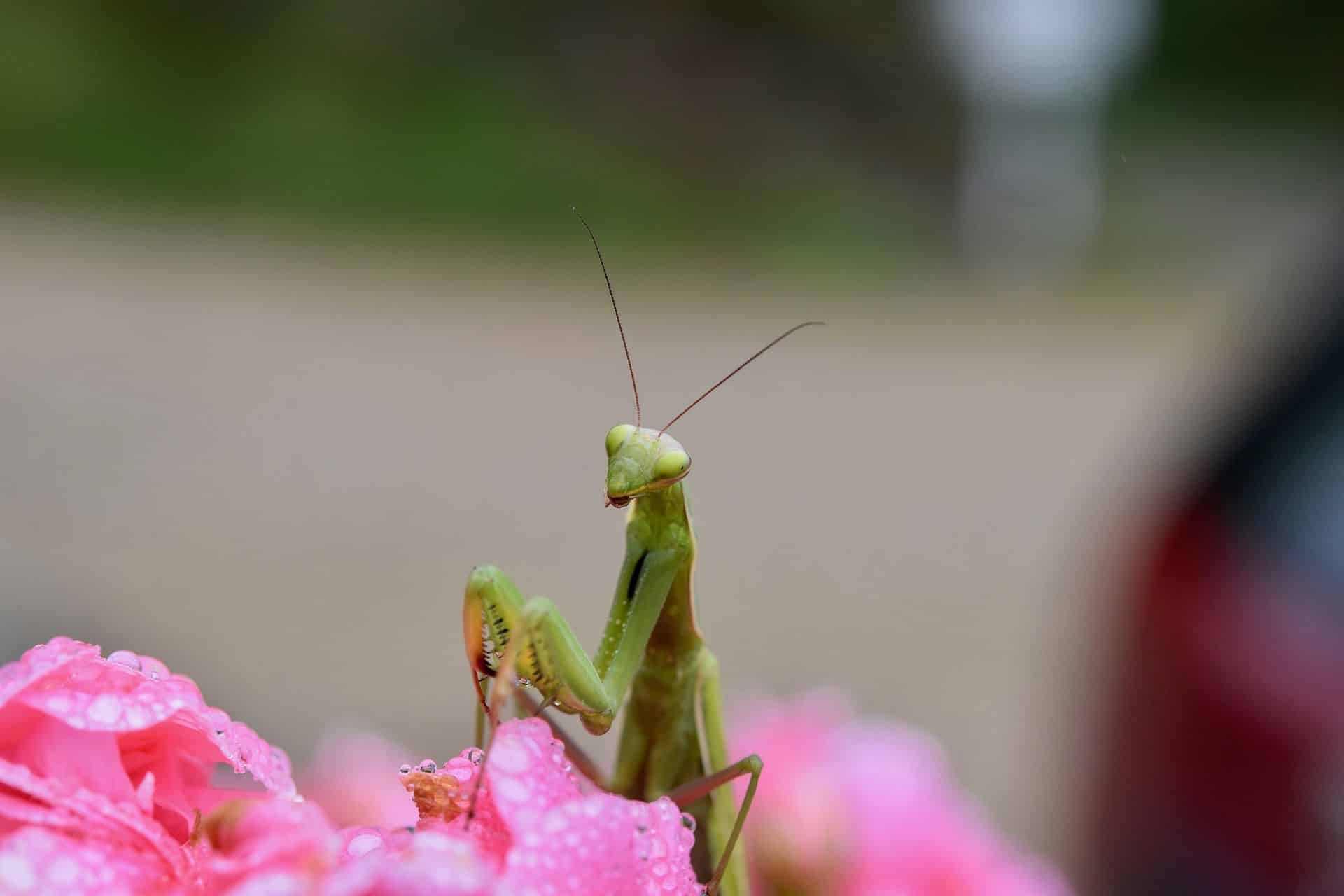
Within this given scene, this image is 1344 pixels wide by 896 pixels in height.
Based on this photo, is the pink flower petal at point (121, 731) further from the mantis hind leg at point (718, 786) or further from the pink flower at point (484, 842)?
the mantis hind leg at point (718, 786)

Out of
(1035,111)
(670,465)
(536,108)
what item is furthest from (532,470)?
(1035,111)

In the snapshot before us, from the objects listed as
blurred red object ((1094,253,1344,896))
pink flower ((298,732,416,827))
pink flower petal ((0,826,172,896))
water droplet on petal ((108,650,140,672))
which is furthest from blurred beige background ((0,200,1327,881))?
pink flower petal ((0,826,172,896))

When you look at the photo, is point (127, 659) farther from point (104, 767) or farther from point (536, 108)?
point (536, 108)

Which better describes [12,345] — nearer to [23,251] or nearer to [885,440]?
[23,251]

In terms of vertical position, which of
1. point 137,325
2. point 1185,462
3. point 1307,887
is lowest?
point 1307,887

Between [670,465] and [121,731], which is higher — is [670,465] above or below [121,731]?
above

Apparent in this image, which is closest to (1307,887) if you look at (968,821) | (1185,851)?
(1185,851)

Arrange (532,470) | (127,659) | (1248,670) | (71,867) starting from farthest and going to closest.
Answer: (532,470), (1248,670), (127,659), (71,867)

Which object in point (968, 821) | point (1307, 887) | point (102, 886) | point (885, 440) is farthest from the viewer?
point (885, 440)
